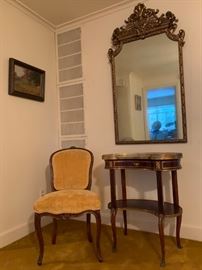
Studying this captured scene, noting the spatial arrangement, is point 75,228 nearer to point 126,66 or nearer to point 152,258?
point 152,258

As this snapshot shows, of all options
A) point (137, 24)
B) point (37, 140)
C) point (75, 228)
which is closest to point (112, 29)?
point (137, 24)

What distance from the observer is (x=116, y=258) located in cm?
204

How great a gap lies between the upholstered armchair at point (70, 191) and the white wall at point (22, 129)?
1.36 feet

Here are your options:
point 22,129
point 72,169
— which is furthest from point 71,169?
point 22,129

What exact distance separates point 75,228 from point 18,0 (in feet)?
8.60

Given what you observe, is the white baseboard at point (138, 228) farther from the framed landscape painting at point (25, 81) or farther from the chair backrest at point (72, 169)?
the framed landscape painting at point (25, 81)

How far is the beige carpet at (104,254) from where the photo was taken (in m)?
1.92

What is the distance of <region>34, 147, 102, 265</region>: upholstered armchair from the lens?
6.36 feet

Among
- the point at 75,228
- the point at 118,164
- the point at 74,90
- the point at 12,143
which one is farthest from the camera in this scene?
the point at 74,90

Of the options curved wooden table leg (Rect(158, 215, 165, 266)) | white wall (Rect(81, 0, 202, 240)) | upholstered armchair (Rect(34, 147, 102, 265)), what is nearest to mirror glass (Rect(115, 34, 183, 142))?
white wall (Rect(81, 0, 202, 240))

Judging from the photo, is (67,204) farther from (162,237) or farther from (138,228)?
(138,228)

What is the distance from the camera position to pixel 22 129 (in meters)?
2.66

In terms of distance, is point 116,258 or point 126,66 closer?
point 116,258

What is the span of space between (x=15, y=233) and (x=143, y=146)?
5.33 ft
